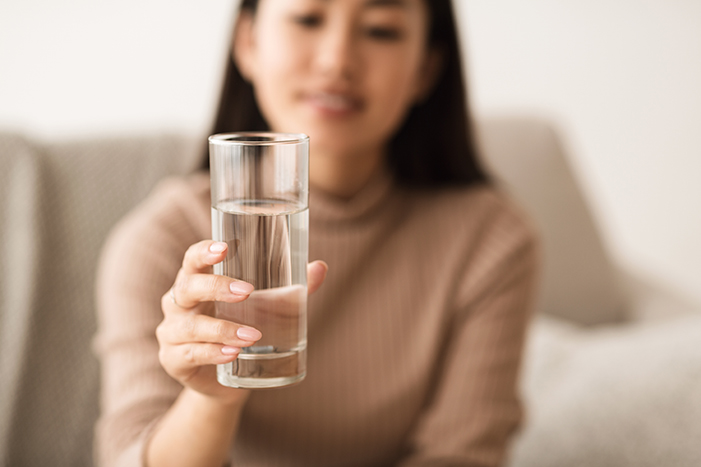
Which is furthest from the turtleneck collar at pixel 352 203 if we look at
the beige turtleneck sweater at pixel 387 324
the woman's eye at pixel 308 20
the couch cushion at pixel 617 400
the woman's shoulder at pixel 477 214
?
the couch cushion at pixel 617 400

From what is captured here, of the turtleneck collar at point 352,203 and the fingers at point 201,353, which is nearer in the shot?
the fingers at point 201,353

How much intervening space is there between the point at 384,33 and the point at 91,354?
0.94m

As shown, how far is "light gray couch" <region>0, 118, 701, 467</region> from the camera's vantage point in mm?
1270

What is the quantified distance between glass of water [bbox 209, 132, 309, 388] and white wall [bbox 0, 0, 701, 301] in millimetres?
1402

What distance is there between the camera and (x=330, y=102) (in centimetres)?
102

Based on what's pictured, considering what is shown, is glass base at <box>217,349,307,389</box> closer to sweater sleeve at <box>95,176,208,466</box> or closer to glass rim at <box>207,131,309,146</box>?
glass rim at <box>207,131,309,146</box>

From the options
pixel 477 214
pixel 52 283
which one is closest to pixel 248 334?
pixel 477 214

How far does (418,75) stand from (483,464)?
0.75 m

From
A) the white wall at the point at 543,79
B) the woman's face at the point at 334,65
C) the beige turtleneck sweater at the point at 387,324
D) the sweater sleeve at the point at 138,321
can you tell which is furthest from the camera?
the white wall at the point at 543,79

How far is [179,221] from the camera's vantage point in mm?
1123

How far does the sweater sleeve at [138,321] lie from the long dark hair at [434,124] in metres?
0.19

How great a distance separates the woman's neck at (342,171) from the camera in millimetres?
1227

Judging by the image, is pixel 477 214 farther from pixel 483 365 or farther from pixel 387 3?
pixel 387 3

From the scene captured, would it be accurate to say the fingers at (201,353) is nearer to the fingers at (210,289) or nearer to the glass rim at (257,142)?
the fingers at (210,289)
